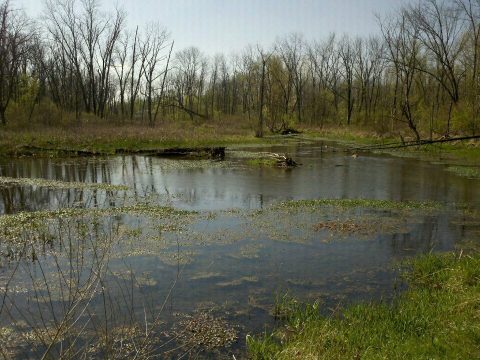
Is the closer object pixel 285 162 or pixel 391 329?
pixel 391 329

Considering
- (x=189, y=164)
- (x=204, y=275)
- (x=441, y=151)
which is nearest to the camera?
(x=204, y=275)

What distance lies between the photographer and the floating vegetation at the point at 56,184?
612 inches

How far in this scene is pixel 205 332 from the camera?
5328mm

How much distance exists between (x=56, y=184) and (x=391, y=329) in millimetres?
14169

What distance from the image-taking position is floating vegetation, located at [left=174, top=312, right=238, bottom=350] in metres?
5.09

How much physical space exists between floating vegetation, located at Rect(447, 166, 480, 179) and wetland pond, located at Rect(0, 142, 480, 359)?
76cm

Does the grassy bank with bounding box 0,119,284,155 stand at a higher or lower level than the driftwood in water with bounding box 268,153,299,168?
higher

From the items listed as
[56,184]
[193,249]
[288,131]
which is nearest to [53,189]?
[56,184]

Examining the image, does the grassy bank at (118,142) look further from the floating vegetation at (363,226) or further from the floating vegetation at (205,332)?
the floating vegetation at (205,332)

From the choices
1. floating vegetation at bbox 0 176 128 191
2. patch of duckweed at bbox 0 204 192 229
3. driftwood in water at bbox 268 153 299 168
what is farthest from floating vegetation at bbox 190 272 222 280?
driftwood in water at bbox 268 153 299 168

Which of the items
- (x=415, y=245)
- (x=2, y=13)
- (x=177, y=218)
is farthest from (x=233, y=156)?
(x=2, y=13)

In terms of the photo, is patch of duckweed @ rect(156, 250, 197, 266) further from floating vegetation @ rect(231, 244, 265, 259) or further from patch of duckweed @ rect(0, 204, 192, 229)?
patch of duckweed @ rect(0, 204, 192, 229)

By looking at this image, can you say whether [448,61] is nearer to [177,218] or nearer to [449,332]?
[177,218]

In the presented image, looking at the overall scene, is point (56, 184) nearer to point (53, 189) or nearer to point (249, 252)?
point (53, 189)
